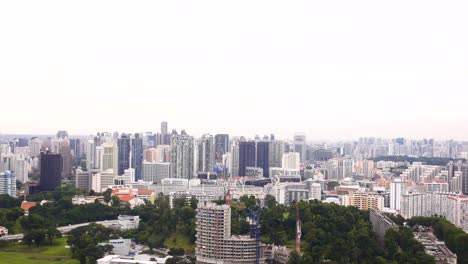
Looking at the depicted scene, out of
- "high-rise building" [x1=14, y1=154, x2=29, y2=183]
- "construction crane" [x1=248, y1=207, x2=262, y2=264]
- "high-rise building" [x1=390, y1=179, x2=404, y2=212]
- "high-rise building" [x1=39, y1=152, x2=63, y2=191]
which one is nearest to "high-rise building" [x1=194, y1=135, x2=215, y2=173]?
"high-rise building" [x1=39, y1=152, x2=63, y2=191]

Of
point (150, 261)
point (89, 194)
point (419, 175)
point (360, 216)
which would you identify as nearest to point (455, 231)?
point (360, 216)

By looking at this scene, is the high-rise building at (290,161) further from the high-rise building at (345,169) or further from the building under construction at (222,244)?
the building under construction at (222,244)

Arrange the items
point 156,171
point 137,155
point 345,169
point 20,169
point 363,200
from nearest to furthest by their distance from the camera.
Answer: point 363,200
point 20,169
point 156,171
point 137,155
point 345,169

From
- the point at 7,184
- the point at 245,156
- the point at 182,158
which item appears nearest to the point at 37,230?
the point at 7,184

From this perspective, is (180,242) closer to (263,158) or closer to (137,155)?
(137,155)

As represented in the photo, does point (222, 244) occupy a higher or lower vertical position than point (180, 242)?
higher
